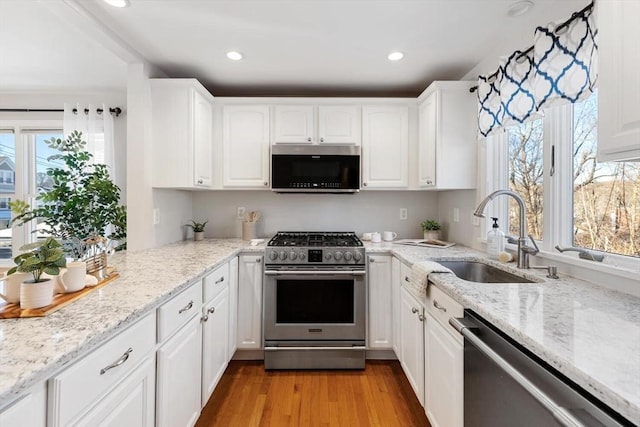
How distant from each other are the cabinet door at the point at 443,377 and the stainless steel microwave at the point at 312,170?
1.41 metres

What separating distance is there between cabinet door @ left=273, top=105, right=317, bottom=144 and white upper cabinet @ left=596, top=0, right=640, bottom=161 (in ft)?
6.53

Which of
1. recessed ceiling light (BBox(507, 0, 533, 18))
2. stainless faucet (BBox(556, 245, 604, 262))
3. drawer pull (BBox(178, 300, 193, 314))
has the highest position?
recessed ceiling light (BBox(507, 0, 533, 18))

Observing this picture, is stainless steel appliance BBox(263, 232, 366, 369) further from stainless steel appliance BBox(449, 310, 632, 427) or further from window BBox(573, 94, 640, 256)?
window BBox(573, 94, 640, 256)

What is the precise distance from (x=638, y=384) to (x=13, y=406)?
1.28m

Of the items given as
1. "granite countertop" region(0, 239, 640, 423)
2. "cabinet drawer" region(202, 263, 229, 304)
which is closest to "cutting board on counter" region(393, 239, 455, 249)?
"granite countertop" region(0, 239, 640, 423)

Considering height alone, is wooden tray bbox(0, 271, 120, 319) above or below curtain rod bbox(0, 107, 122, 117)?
below

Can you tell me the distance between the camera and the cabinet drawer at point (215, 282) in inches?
68.4

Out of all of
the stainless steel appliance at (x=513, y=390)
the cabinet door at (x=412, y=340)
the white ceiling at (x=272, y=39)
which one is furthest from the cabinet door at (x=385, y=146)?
the stainless steel appliance at (x=513, y=390)

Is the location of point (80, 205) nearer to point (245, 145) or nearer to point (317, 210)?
point (245, 145)

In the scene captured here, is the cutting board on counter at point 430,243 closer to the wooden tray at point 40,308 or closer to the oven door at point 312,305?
the oven door at point 312,305

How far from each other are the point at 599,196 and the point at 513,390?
108cm

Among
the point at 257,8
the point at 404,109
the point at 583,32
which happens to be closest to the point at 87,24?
the point at 257,8

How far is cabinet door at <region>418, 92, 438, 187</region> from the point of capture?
7.99 ft

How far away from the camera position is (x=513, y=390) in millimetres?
929
